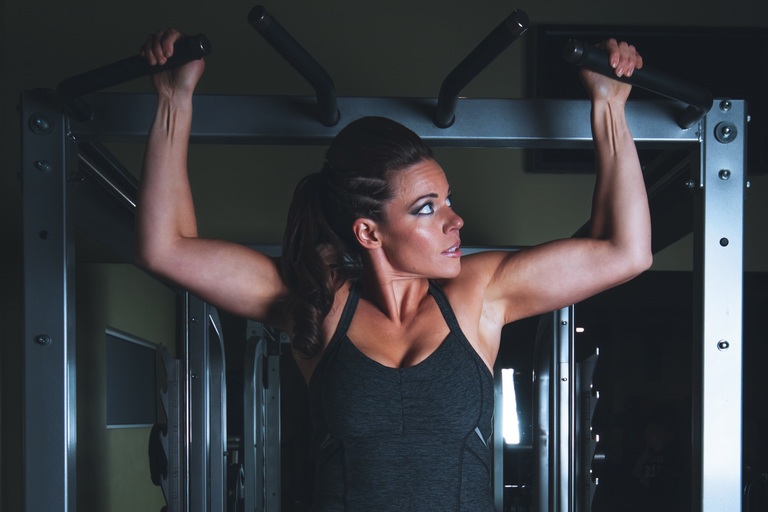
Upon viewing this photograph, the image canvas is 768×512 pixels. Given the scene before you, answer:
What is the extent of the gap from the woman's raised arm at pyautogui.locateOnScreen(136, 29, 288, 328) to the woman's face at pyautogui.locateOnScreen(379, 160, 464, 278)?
276 millimetres

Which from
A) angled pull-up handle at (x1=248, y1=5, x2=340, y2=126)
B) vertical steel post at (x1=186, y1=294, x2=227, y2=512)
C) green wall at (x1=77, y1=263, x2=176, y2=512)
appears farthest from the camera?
green wall at (x1=77, y1=263, x2=176, y2=512)

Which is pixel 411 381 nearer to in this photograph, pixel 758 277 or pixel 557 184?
pixel 557 184

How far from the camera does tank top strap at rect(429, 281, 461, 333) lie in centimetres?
157

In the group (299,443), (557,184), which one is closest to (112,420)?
(299,443)

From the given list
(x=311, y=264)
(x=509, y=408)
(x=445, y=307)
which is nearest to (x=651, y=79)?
(x=445, y=307)

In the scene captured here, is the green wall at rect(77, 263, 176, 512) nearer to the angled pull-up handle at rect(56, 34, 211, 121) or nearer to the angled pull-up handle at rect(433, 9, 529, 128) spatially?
the angled pull-up handle at rect(56, 34, 211, 121)

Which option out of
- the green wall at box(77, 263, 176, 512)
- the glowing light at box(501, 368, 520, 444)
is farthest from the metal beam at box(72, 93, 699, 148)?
the glowing light at box(501, 368, 520, 444)

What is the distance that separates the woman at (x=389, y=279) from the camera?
1.45 metres

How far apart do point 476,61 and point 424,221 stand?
12.0 inches

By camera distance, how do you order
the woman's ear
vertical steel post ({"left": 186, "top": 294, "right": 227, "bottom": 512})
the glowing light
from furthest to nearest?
the glowing light, vertical steel post ({"left": 186, "top": 294, "right": 227, "bottom": 512}), the woman's ear

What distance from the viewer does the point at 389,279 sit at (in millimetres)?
1607

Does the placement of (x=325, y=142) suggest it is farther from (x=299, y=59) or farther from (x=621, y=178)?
(x=621, y=178)

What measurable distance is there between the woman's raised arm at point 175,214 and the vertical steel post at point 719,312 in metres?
0.76

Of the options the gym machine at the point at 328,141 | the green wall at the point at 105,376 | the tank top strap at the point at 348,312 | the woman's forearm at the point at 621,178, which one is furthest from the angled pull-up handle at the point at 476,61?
the green wall at the point at 105,376
